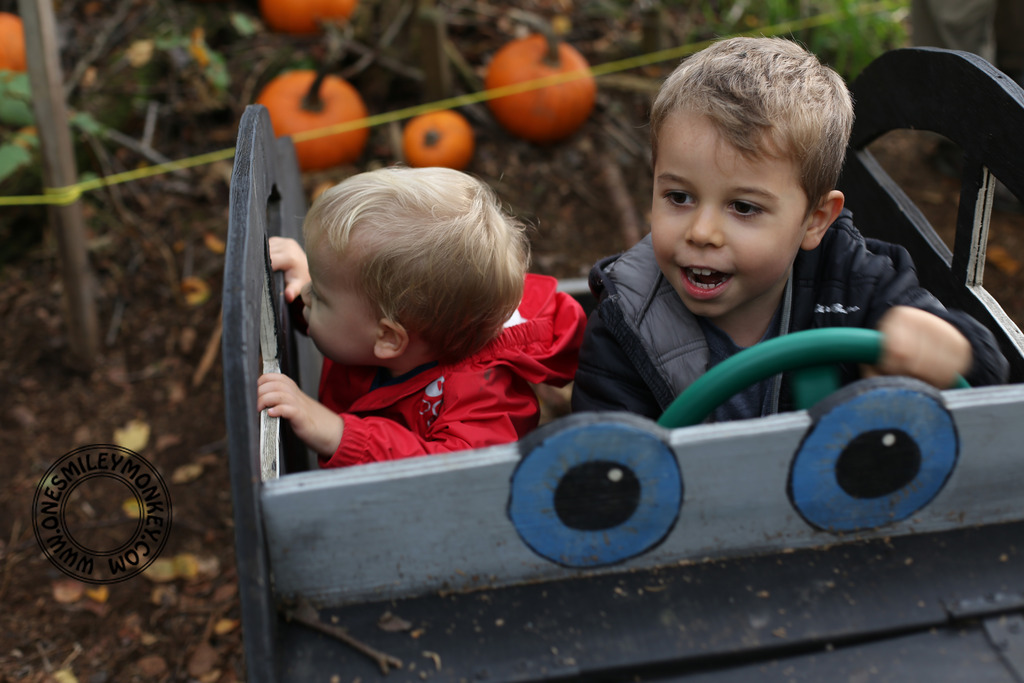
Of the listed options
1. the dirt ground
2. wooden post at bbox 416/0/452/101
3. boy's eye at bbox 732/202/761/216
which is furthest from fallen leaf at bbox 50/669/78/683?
wooden post at bbox 416/0/452/101

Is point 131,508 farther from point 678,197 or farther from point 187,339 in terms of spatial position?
point 678,197

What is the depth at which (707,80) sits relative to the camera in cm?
137

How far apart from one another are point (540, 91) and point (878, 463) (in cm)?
323

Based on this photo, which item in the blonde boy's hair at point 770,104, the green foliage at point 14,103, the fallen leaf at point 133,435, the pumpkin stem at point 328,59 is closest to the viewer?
the blonde boy's hair at point 770,104

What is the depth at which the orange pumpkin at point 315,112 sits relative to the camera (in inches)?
149

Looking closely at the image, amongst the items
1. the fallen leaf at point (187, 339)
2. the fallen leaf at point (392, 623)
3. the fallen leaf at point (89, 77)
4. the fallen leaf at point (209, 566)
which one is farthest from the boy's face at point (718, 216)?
the fallen leaf at point (89, 77)

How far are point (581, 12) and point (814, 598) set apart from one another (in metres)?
4.58

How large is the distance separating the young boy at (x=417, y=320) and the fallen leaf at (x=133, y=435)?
1539mm

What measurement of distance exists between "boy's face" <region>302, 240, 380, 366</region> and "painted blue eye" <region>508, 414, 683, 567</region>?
575 millimetres

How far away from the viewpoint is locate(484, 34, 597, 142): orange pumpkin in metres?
4.05

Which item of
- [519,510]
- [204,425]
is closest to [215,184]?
[204,425]

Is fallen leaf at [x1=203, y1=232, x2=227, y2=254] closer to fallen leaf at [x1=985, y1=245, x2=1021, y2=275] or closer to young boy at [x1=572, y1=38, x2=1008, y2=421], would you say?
young boy at [x1=572, y1=38, x2=1008, y2=421]

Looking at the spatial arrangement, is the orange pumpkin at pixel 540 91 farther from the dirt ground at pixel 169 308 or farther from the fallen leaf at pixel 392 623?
the fallen leaf at pixel 392 623

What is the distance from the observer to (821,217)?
4.91 ft
